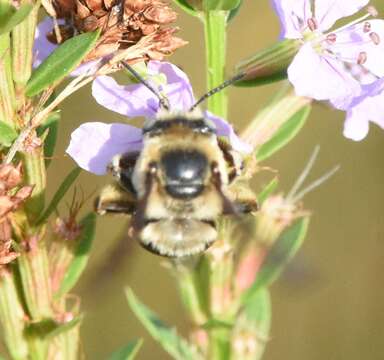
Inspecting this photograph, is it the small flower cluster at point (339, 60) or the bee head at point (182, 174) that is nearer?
the bee head at point (182, 174)

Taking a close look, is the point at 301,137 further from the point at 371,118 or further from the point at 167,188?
the point at 167,188

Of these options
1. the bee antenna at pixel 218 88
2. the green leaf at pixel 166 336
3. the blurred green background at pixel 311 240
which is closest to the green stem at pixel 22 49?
the bee antenna at pixel 218 88

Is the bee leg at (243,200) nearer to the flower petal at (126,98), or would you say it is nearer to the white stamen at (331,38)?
the flower petal at (126,98)

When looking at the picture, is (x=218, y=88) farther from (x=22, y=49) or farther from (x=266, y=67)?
(x=22, y=49)

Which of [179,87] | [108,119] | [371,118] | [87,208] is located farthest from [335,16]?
[108,119]

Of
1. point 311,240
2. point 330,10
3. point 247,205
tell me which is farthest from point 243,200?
point 311,240

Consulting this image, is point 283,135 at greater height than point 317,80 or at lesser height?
lesser

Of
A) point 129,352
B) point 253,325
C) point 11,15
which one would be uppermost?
point 11,15
